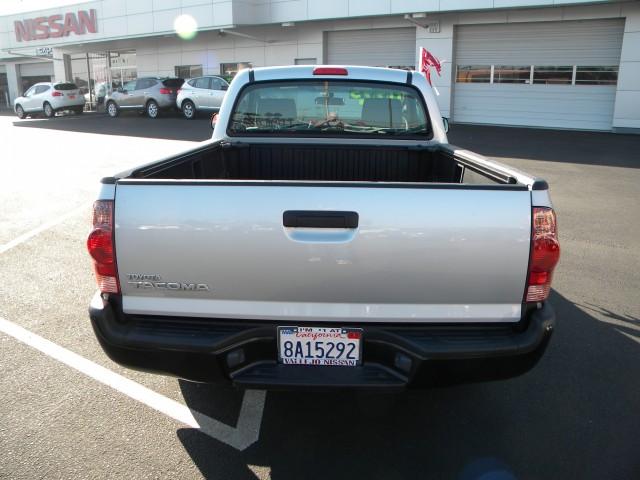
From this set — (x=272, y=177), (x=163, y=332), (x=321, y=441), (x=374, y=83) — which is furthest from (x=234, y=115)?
(x=321, y=441)

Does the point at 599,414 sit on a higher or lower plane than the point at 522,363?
lower

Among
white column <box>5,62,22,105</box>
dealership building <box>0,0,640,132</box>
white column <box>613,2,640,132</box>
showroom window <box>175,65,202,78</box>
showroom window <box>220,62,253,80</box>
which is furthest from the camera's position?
white column <box>5,62,22,105</box>

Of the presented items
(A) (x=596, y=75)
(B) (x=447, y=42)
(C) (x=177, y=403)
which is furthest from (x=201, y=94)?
(C) (x=177, y=403)

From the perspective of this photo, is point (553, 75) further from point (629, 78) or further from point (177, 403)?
point (177, 403)

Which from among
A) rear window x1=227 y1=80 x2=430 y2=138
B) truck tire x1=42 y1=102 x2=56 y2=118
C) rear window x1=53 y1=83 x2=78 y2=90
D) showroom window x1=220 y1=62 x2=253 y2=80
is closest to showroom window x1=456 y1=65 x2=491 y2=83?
showroom window x1=220 y1=62 x2=253 y2=80

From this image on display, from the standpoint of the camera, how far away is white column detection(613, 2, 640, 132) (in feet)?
55.8

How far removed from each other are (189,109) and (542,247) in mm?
22197

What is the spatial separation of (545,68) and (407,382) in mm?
19270

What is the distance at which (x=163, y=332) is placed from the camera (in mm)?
2617

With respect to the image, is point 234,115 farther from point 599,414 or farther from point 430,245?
point 599,414

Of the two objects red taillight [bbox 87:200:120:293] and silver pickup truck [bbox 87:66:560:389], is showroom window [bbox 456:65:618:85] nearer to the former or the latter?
silver pickup truck [bbox 87:66:560:389]

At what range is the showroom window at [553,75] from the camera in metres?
18.7

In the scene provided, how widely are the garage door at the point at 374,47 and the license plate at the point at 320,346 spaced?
20.8m

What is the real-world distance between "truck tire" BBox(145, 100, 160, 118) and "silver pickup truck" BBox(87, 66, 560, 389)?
75.3 ft
